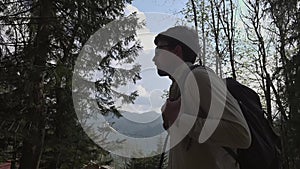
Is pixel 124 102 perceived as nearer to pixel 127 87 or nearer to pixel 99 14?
pixel 127 87

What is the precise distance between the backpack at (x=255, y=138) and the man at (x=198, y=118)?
0.14ft

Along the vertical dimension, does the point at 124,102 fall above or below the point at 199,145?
above

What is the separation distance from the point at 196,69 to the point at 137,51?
940cm

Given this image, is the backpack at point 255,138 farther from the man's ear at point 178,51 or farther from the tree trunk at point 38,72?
the tree trunk at point 38,72

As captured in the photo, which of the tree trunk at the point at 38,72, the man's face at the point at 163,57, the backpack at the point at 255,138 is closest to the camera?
the backpack at the point at 255,138

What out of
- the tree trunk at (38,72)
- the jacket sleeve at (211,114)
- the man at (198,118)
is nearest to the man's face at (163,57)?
the man at (198,118)

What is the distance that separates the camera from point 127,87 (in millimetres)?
10977

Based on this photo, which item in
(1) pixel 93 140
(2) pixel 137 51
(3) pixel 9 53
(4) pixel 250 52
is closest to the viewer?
(3) pixel 9 53

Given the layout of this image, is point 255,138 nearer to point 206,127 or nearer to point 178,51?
point 206,127

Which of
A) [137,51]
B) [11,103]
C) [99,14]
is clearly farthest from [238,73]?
[11,103]

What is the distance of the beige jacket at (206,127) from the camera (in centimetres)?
139

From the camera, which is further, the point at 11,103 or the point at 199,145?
the point at 11,103

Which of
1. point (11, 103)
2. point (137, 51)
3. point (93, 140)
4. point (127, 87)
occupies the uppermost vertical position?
point (137, 51)

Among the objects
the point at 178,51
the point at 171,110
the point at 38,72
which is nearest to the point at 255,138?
the point at 171,110
